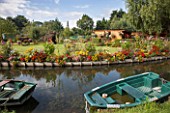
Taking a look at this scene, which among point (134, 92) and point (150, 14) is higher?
point (150, 14)

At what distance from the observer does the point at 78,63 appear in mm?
11953

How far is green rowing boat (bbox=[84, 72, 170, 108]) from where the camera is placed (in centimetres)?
491

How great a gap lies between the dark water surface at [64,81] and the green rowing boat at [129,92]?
0.80 m

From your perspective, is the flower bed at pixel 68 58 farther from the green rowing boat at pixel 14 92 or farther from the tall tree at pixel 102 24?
the tall tree at pixel 102 24

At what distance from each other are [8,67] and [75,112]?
8629mm

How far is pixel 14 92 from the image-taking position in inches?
244

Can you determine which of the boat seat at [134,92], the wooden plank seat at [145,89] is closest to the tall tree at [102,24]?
the wooden plank seat at [145,89]

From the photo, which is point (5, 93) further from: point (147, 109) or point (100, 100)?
point (147, 109)

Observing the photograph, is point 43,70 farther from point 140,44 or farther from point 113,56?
point 140,44

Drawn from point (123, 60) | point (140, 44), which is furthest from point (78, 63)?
point (140, 44)

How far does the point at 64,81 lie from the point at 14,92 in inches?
120

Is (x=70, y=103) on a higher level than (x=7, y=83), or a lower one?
lower

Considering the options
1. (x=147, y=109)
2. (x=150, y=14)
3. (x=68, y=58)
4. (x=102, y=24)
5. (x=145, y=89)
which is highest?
(x=102, y=24)

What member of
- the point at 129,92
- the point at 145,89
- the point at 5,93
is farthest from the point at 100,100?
the point at 5,93
